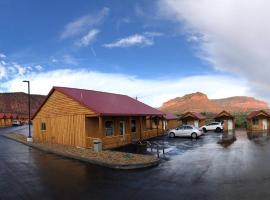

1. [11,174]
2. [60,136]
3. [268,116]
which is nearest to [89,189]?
[11,174]

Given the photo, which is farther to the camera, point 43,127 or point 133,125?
point 133,125

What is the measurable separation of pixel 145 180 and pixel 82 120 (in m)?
13.0

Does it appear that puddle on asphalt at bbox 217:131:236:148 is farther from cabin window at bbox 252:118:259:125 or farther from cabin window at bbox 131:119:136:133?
cabin window at bbox 252:118:259:125

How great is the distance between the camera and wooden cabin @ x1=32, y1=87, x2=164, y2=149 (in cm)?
2573

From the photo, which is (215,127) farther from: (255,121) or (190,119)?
(255,121)

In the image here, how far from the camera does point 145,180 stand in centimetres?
1391

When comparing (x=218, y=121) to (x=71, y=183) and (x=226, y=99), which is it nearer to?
(x=71, y=183)

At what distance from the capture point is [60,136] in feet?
95.1

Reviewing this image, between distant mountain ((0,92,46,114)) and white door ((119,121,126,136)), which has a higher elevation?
distant mountain ((0,92,46,114))

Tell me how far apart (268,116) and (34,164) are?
39.8 metres

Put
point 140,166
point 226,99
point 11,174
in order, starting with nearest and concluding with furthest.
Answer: point 11,174 → point 140,166 → point 226,99

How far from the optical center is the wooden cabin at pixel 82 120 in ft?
84.4

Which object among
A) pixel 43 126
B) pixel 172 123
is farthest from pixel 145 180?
pixel 172 123

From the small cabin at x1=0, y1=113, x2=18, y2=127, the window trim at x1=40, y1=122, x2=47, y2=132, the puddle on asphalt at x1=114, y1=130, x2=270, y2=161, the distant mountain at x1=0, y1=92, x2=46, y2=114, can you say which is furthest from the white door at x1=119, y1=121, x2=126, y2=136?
the distant mountain at x1=0, y1=92, x2=46, y2=114
